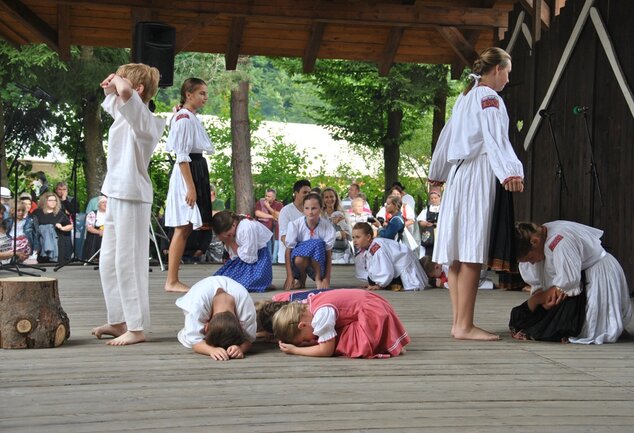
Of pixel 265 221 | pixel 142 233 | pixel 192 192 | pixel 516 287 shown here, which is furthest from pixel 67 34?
pixel 142 233

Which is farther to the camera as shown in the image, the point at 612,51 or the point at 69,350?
the point at 612,51

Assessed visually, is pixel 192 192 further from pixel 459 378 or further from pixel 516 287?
pixel 459 378

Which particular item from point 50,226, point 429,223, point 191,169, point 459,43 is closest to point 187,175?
point 191,169

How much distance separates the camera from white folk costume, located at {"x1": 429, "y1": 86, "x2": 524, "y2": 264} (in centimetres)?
514

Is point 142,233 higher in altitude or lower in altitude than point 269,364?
higher

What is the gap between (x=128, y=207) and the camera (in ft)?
15.7

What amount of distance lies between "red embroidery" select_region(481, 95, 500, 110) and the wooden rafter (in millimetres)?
7496

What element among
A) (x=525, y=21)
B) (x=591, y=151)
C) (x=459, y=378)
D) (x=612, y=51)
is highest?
(x=525, y=21)

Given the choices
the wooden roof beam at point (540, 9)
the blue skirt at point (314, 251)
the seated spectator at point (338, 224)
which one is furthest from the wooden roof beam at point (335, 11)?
the blue skirt at point (314, 251)

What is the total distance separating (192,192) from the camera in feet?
24.6

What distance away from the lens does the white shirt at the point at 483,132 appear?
199 inches

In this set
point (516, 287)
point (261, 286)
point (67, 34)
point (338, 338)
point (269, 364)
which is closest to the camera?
point (269, 364)

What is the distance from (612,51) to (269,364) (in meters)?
5.36

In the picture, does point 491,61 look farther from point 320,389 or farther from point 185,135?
point 185,135
